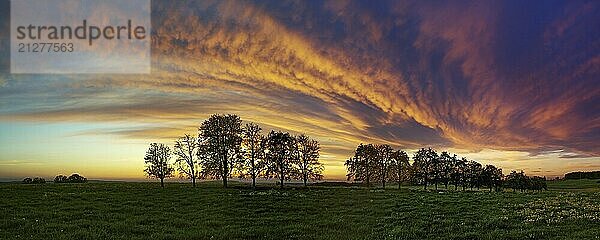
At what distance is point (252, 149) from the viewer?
2975 inches

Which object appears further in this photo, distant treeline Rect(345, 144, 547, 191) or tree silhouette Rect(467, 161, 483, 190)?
tree silhouette Rect(467, 161, 483, 190)

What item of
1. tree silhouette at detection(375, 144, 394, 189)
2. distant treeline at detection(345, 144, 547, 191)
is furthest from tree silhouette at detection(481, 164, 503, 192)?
tree silhouette at detection(375, 144, 394, 189)

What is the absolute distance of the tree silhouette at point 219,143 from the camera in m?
70.4

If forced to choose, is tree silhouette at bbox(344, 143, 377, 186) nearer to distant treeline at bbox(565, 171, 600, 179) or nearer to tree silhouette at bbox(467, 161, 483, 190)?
tree silhouette at bbox(467, 161, 483, 190)

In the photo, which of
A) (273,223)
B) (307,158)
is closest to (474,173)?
(307,158)

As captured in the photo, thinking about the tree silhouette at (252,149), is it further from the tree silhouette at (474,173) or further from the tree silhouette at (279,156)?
the tree silhouette at (474,173)

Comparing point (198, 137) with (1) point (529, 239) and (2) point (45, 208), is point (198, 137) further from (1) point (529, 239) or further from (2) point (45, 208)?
(1) point (529, 239)

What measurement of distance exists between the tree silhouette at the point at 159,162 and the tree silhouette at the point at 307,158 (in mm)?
23511

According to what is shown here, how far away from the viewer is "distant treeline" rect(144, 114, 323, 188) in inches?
2785

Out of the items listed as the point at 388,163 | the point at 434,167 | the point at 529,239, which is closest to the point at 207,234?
the point at 529,239

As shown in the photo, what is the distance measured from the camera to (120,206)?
36.2 metres

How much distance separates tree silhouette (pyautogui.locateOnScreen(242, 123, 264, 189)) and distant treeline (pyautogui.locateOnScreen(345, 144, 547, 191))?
29.6m

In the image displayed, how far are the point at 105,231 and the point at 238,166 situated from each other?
50083mm

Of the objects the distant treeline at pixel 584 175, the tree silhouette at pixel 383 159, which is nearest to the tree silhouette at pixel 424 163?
the tree silhouette at pixel 383 159
